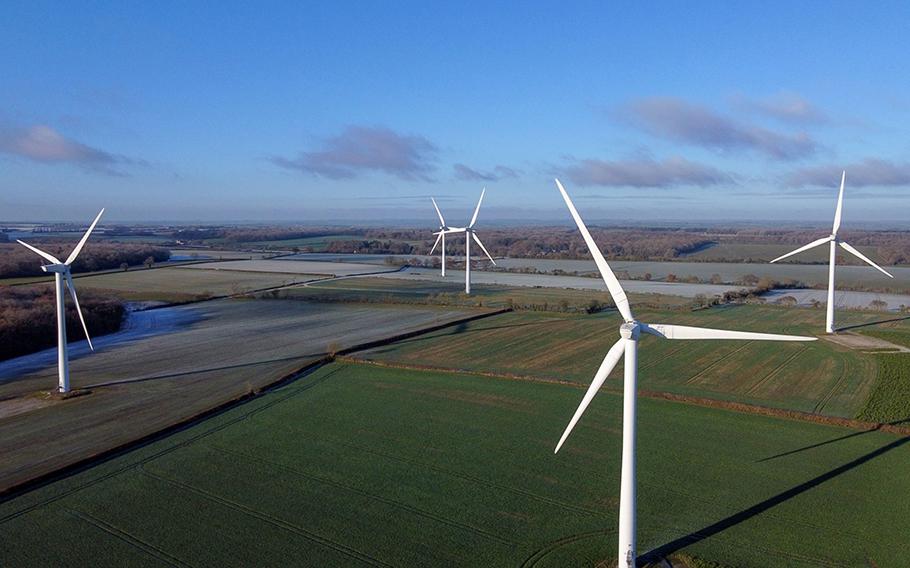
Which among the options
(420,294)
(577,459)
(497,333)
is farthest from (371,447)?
(420,294)

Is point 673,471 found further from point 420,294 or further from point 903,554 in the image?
point 420,294

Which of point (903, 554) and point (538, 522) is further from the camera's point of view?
point (538, 522)

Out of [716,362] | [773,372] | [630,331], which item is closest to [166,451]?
[630,331]

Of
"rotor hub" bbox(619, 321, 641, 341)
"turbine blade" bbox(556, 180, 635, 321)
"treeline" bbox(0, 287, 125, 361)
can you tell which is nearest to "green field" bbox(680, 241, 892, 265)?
"treeline" bbox(0, 287, 125, 361)

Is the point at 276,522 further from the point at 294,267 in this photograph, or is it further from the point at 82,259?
the point at 82,259

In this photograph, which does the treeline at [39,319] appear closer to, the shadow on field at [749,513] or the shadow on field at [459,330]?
the shadow on field at [459,330]

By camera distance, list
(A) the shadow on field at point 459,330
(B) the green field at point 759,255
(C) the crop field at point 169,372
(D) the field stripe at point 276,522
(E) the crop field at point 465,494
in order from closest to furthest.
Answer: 1. (D) the field stripe at point 276,522
2. (E) the crop field at point 465,494
3. (C) the crop field at point 169,372
4. (A) the shadow on field at point 459,330
5. (B) the green field at point 759,255

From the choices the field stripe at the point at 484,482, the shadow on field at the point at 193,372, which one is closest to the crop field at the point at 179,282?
the shadow on field at the point at 193,372
